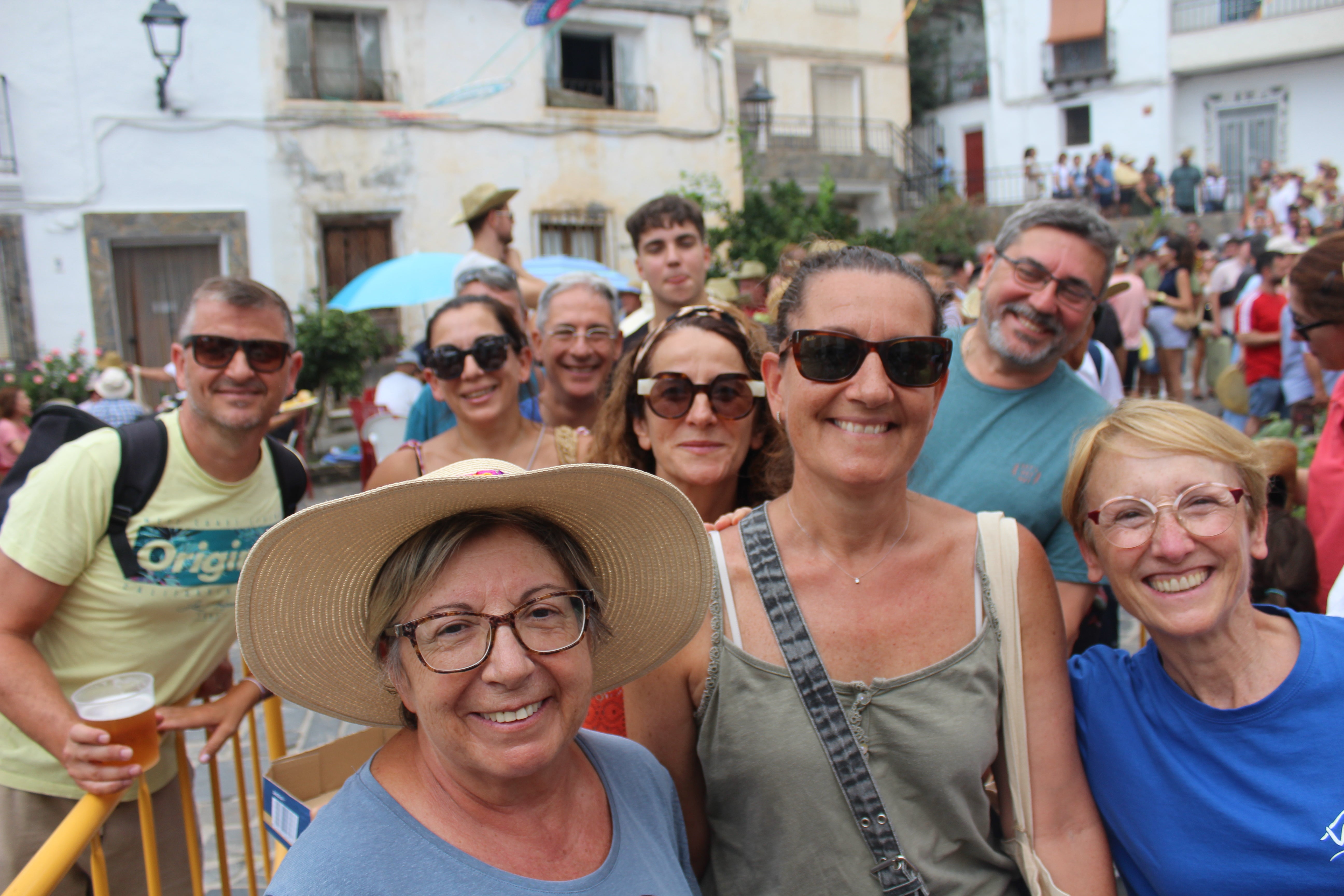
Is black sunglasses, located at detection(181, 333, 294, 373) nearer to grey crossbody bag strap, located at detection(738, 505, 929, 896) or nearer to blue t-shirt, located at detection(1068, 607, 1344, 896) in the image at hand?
grey crossbody bag strap, located at detection(738, 505, 929, 896)

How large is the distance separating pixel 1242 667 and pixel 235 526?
258 centimetres

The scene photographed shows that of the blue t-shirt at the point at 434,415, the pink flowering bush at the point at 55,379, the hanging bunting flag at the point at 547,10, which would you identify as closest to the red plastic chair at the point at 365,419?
the blue t-shirt at the point at 434,415

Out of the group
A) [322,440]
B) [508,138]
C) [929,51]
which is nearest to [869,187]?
[929,51]

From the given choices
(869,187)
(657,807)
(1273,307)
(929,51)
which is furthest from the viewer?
(929,51)

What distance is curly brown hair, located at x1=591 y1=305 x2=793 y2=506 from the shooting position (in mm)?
2666

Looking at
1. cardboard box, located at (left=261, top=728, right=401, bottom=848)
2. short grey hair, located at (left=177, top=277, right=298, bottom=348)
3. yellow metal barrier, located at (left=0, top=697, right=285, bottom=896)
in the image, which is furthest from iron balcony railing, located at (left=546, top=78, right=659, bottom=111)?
cardboard box, located at (left=261, top=728, right=401, bottom=848)

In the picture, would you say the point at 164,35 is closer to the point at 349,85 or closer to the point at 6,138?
the point at 6,138

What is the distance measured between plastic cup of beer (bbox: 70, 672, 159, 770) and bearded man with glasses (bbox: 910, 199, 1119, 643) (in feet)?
7.11

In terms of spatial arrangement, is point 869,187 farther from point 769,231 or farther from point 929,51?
point 769,231

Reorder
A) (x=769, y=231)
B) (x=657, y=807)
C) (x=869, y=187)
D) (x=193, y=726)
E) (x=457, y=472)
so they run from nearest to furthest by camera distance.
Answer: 1. (x=457, y=472)
2. (x=657, y=807)
3. (x=193, y=726)
4. (x=769, y=231)
5. (x=869, y=187)

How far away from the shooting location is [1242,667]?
1812 mm

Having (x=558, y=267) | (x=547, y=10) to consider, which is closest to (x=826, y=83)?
(x=547, y=10)

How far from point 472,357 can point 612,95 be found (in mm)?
14483

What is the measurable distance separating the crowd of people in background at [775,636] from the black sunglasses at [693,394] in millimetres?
10
